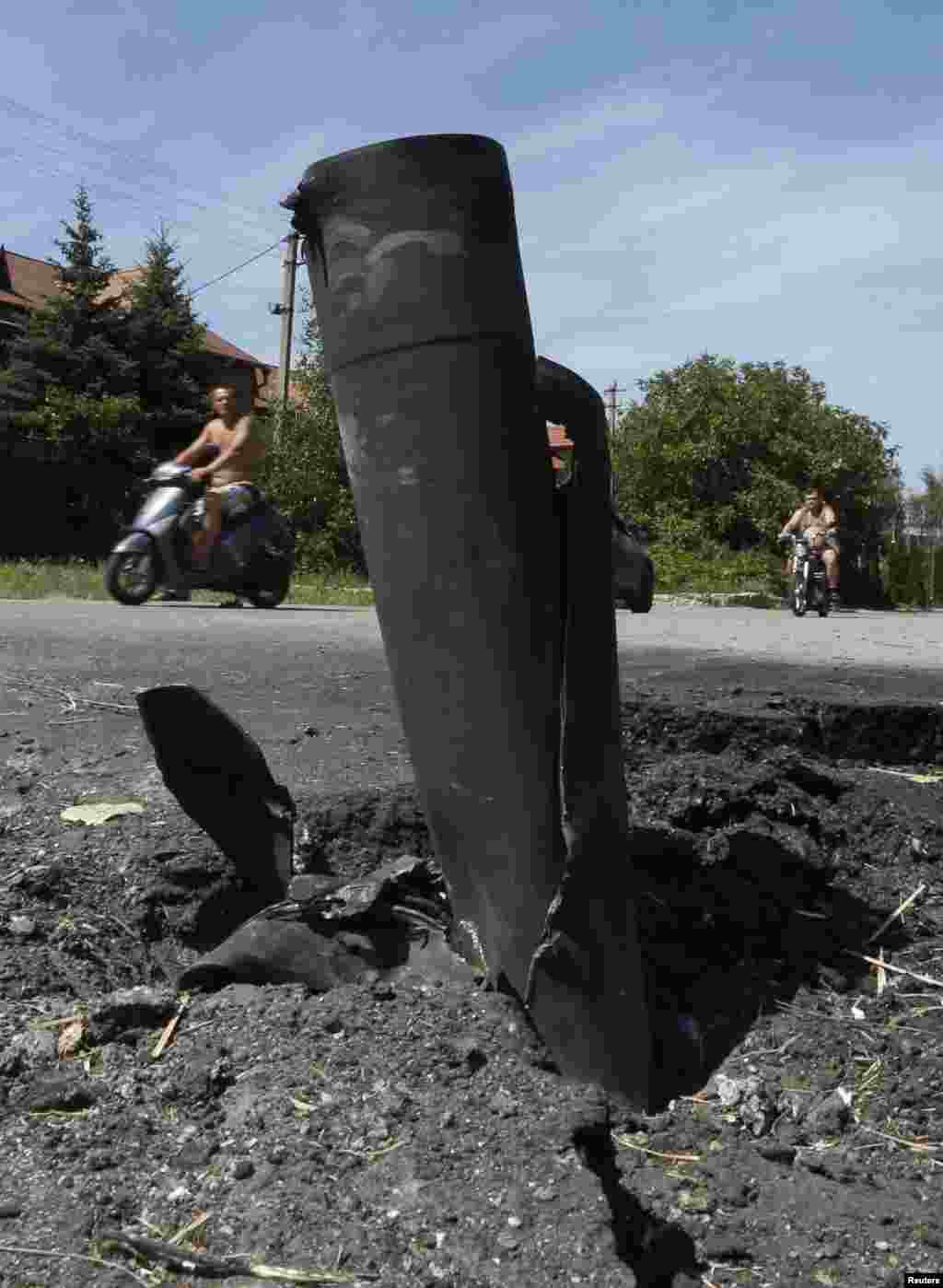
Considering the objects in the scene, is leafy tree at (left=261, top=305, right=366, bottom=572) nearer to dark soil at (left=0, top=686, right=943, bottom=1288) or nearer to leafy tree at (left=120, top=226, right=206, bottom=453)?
leafy tree at (left=120, top=226, right=206, bottom=453)

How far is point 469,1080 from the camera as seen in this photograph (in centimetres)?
169

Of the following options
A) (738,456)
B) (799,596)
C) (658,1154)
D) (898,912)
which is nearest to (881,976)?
(898,912)

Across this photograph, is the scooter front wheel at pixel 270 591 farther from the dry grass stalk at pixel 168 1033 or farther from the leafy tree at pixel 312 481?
the dry grass stalk at pixel 168 1033

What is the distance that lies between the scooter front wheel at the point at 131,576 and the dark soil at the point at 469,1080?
20.5 inches

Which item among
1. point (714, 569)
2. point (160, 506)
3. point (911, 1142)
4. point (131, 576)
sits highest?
point (160, 506)

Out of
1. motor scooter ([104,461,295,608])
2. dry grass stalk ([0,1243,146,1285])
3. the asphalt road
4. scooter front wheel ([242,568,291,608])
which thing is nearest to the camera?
dry grass stalk ([0,1243,146,1285])

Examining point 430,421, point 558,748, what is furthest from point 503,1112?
point 430,421

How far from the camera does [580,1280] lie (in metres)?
1.30

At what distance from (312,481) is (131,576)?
1645 mm

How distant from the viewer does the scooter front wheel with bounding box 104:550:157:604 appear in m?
3.15

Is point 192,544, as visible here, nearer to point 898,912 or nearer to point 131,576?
point 131,576

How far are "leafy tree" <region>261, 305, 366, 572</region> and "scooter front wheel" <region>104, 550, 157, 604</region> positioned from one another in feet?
3.04

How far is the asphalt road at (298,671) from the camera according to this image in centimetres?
347

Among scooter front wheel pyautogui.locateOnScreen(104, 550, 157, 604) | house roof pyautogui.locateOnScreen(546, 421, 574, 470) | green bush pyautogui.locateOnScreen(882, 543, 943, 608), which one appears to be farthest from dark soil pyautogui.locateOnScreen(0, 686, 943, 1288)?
green bush pyautogui.locateOnScreen(882, 543, 943, 608)
